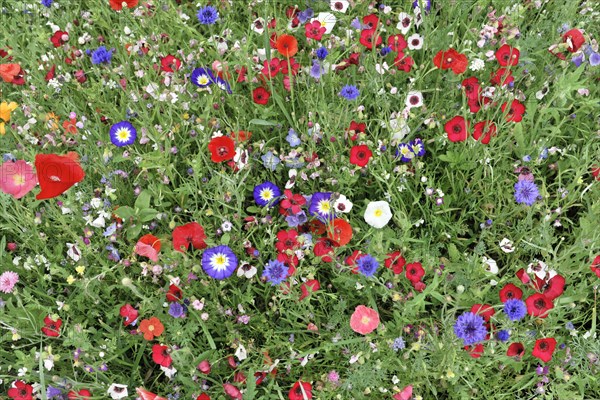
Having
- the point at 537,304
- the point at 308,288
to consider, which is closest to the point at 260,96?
the point at 308,288

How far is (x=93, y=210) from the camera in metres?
2.23

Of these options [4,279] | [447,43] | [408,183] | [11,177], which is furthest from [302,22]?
[4,279]

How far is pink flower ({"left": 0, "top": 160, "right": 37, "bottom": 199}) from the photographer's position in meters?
1.81

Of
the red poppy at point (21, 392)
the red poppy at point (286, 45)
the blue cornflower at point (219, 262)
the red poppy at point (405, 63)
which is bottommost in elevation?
the red poppy at point (21, 392)

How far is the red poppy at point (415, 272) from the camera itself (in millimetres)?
1846

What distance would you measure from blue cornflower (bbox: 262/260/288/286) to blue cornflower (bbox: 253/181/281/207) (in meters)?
0.35

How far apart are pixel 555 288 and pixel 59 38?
8.91ft

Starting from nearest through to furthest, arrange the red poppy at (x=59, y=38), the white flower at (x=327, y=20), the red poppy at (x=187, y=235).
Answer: the red poppy at (x=187, y=235)
the white flower at (x=327, y=20)
the red poppy at (x=59, y=38)

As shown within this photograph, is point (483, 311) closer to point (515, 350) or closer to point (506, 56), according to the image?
point (515, 350)

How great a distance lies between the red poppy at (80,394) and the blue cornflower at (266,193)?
0.96m

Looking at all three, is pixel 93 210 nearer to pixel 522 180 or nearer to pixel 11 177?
pixel 11 177

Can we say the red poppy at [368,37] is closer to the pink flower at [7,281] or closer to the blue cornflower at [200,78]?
the blue cornflower at [200,78]

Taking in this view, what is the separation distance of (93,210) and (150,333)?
0.69 meters

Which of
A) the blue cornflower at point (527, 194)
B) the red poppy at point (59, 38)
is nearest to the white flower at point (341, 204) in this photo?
the blue cornflower at point (527, 194)
